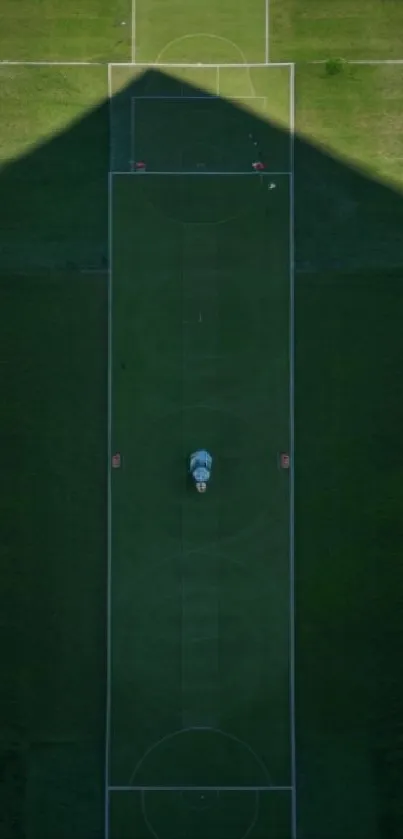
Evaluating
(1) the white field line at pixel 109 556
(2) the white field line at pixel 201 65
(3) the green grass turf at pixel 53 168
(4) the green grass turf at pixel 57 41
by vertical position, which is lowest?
(1) the white field line at pixel 109 556

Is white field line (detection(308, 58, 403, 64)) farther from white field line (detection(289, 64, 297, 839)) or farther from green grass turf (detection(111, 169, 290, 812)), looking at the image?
green grass turf (detection(111, 169, 290, 812))

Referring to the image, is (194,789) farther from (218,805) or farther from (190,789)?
(218,805)

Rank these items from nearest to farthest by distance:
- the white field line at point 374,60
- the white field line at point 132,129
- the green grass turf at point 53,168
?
the green grass turf at point 53,168 < the white field line at point 132,129 < the white field line at point 374,60

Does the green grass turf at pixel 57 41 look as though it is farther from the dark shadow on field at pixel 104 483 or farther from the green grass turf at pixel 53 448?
the dark shadow on field at pixel 104 483

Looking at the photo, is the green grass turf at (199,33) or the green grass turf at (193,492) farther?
the green grass turf at (199,33)

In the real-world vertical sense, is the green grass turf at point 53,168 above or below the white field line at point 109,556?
above

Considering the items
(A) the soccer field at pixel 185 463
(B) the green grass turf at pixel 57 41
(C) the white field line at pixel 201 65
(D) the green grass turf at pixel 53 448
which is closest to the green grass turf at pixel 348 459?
(A) the soccer field at pixel 185 463

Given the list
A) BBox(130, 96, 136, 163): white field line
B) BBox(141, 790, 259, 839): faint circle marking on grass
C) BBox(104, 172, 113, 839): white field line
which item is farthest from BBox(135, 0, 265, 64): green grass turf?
BBox(141, 790, 259, 839): faint circle marking on grass
